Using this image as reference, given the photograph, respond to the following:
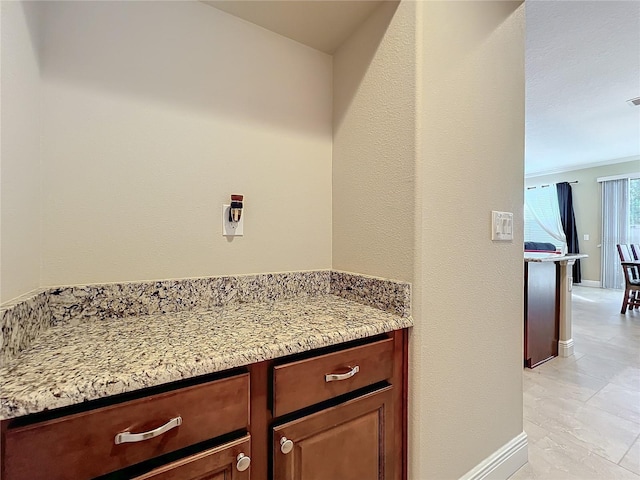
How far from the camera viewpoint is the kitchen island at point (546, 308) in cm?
233

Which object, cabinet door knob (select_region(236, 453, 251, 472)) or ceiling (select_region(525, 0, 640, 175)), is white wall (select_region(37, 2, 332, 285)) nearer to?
cabinet door knob (select_region(236, 453, 251, 472))

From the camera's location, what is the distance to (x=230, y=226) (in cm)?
125

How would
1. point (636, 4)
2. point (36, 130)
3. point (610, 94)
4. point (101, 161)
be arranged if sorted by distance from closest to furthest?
point (36, 130), point (101, 161), point (636, 4), point (610, 94)

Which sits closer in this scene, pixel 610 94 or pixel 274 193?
pixel 274 193

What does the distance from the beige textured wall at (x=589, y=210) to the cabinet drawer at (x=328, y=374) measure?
7.21 metres

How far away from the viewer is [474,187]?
3.92 ft

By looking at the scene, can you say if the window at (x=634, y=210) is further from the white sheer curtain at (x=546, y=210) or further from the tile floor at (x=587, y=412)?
the tile floor at (x=587, y=412)

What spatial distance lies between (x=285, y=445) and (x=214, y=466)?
0.60 feet

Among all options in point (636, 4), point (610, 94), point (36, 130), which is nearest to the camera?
point (36, 130)

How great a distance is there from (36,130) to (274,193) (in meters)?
0.81

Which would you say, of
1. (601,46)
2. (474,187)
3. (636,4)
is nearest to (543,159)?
(601,46)

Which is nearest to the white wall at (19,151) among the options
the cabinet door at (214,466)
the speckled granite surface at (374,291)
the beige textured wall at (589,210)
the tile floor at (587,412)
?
the cabinet door at (214,466)

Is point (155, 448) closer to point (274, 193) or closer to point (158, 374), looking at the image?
point (158, 374)

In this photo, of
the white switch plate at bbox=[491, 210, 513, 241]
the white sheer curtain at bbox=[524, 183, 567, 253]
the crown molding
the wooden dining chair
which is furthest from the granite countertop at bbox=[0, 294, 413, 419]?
the crown molding
